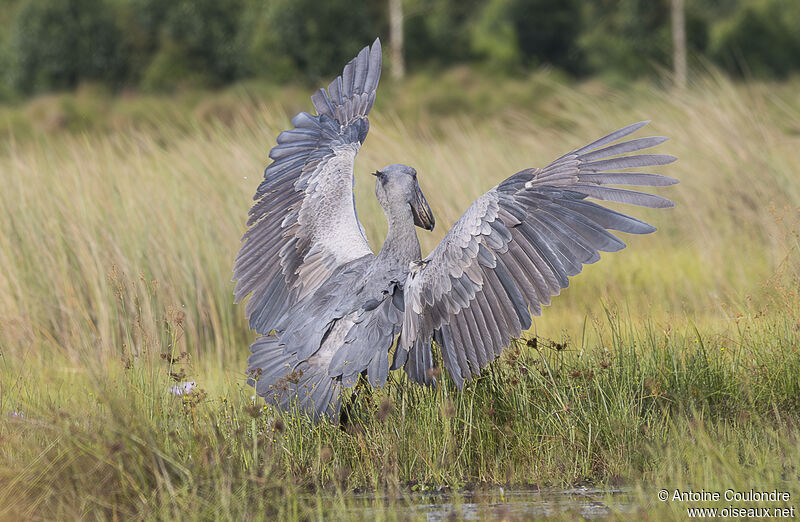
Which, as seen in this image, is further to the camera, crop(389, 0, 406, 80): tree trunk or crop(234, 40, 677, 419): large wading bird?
crop(389, 0, 406, 80): tree trunk

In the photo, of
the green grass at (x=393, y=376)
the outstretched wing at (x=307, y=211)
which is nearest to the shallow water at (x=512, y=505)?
the green grass at (x=393, y=376)

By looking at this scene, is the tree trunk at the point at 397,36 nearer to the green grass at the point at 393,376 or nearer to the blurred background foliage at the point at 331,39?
the blurred background foliage at the point at 331,39

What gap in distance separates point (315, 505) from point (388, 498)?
0.26 meters

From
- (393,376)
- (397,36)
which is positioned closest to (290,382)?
(393,376)

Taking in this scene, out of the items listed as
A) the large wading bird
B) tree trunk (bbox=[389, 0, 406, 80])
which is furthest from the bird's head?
tree trunk (bbox=[389, 0, 406, 80])

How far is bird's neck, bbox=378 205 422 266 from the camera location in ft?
13.2

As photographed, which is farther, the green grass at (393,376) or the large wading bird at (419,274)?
the large wading bird at (419,274)

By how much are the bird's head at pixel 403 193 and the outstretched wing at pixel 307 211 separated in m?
0.36

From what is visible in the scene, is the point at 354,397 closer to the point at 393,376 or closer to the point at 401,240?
the point at 393,376

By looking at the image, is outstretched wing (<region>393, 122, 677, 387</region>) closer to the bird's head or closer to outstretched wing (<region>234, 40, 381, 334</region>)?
the bird's head

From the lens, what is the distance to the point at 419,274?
3.85 meters

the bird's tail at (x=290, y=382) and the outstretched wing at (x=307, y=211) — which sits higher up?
the outstretched wing at (x=307, y=211)

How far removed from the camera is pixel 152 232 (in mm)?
6191

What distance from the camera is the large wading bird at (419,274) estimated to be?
3584 millimetres
